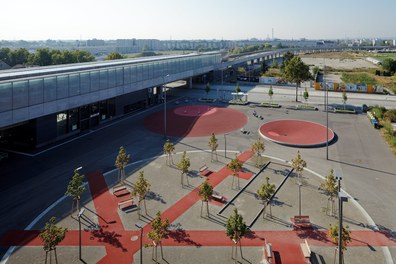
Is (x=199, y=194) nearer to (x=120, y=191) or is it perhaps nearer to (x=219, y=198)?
(x=219, y=198)

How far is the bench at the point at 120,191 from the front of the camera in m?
28.6

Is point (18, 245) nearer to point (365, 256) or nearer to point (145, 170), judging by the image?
point (145, 170)

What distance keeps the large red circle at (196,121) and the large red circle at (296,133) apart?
5.41 metres

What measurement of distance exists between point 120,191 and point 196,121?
89.9ft

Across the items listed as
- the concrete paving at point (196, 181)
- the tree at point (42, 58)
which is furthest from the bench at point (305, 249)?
the tree at point (42, 58)

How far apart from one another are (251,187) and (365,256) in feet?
39.2

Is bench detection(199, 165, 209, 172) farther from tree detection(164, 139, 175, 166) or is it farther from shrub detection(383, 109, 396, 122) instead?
shrub detection(383, 109, 396, 122)

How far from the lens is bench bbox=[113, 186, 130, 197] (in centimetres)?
2864

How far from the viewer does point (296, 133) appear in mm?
47594

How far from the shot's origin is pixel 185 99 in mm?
73312

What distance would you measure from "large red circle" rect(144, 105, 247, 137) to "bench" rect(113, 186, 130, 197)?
60.8ft

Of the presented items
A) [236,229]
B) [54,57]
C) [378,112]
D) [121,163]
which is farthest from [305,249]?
[54,57]

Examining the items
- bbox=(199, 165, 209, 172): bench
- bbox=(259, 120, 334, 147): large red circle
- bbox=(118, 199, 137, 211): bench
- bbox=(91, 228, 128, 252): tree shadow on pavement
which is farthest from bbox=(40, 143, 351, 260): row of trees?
bbox=(259, 120, 334, 147): large red circle

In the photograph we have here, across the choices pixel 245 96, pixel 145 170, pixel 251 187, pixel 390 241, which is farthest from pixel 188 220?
pixel 245 96
